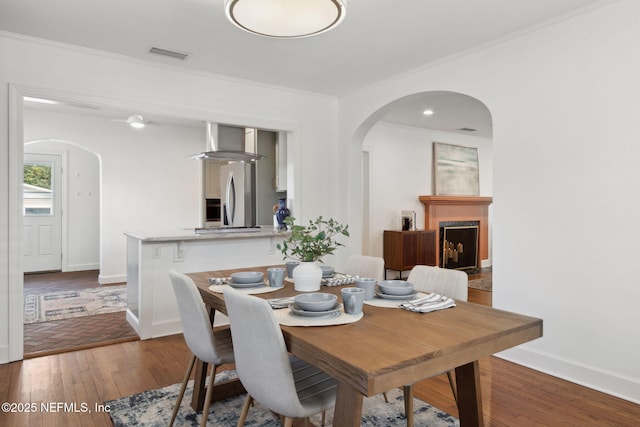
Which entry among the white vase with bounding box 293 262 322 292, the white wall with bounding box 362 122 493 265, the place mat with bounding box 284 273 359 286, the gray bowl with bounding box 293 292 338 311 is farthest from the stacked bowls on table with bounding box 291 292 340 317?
the white wall with bounding box 362 122 493 265

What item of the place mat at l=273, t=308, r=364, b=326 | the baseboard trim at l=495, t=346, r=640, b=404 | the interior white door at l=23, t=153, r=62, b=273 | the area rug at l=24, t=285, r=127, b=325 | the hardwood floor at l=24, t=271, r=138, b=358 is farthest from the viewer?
the interior white door at l=23, t=153, r=62, b=273

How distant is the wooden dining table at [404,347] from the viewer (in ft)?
3.91

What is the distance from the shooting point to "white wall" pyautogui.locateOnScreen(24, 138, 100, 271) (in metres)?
7.05

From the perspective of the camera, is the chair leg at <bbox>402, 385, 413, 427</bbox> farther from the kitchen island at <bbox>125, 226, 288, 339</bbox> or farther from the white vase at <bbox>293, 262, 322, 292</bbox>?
the kitchen island at <bbox>125, 226, 288, 339</bbox>

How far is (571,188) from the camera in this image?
279cm

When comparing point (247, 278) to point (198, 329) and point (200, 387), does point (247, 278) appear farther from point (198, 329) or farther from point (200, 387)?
point (200, 387)

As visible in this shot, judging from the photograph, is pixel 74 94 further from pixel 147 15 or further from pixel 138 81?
pixel 147 15

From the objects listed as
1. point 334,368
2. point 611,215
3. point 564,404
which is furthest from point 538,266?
point 334,368

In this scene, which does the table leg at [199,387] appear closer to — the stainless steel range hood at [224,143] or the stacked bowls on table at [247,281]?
the stacked bowls on table at [247,281]

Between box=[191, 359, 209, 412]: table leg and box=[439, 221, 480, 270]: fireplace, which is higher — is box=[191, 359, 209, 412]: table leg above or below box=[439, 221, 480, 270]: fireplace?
below

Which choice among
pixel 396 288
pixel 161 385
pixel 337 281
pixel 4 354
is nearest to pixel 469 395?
pixel 396 288

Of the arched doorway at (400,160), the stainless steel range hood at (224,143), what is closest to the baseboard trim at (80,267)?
the stainless steel range hood at (224,143)

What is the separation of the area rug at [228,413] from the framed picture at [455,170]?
17.1 feet

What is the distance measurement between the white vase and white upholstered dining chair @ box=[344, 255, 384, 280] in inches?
27.2
